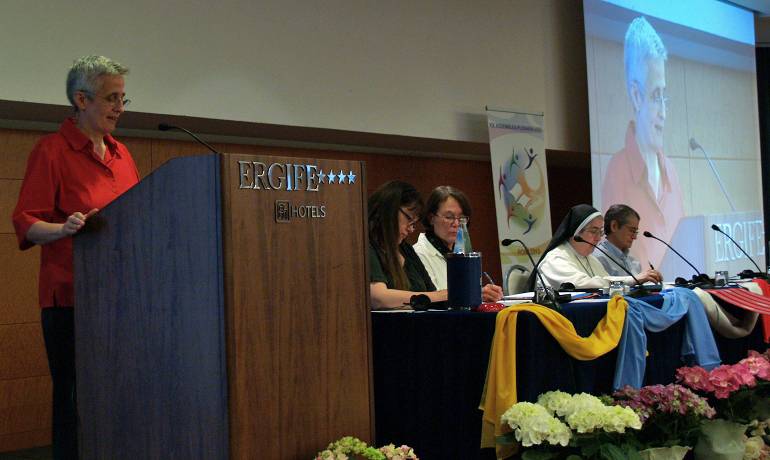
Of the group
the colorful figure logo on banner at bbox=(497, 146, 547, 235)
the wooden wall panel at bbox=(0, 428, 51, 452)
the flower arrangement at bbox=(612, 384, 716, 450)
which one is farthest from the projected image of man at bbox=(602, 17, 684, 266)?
the wooden wall panel at bbox=(0, 428, 51, 452)

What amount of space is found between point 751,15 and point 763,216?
96.3 inches

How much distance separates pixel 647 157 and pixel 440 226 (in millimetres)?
4430

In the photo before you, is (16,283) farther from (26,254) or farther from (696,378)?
(696,378)

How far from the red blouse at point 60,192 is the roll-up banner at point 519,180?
4.24 m

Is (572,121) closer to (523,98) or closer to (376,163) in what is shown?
(523,98)

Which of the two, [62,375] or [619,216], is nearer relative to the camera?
[62,375]

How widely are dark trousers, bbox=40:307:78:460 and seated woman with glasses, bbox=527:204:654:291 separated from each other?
8.81 ft

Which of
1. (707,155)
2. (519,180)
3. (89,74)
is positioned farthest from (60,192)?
(707,155)

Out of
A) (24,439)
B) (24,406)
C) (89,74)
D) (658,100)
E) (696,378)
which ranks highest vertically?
(658,100)

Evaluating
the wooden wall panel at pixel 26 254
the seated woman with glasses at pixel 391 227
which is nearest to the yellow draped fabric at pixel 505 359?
the seated woman with glasses at pixel 391 227

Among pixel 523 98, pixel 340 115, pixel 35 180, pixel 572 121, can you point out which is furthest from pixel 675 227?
pixel 35 180

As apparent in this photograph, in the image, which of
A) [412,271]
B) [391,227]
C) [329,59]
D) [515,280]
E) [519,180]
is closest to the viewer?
[391,227]

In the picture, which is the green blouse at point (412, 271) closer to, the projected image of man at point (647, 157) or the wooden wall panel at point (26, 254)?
the wooden wall panel at point (26, 254)

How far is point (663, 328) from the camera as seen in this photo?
2955 millimetres
